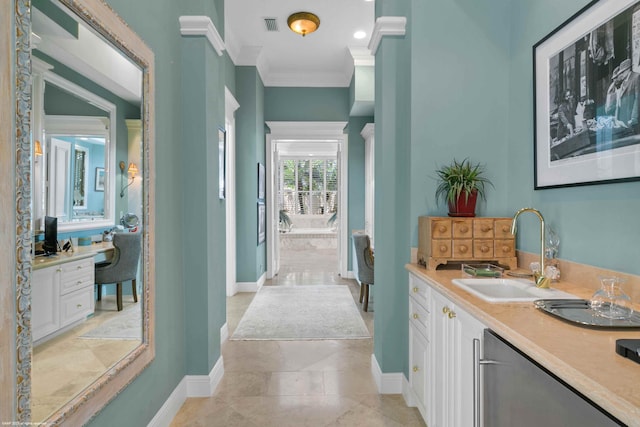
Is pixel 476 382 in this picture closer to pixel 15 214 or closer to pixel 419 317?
pixel 419 317

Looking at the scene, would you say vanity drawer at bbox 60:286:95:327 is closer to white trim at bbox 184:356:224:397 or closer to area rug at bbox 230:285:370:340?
white trim at bbox 184:356:224:397

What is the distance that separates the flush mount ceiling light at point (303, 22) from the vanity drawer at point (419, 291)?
3.11 m

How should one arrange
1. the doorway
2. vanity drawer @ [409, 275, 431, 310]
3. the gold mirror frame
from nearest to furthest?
the gold mirror frame, vanity drawer @ [409, 275, 431, 310], the doorway

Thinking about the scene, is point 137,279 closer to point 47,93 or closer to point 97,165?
point 97,165

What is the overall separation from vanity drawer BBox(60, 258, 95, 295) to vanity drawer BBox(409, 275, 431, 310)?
157 cm

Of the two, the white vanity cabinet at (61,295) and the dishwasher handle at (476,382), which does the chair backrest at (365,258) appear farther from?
the white vanity cabinet at (61,295)

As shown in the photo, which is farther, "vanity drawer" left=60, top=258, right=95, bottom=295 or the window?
the window

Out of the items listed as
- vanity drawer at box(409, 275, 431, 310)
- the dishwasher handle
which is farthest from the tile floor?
the dishwasher handle

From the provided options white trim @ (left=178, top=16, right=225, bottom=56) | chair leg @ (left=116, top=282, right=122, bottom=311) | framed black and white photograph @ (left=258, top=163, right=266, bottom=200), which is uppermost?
white trim @ (left=178, top=16, right=225, bottom=56)

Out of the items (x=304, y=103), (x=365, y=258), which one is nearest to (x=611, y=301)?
(x=365, y=258)

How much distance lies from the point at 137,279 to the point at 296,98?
452 cm

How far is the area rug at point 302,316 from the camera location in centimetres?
345

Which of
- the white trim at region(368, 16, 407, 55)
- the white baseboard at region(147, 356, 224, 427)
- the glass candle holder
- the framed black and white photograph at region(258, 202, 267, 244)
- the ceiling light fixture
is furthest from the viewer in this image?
the framed black and white photograph at region(258, 202, 267, 244)

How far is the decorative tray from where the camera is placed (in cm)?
109
